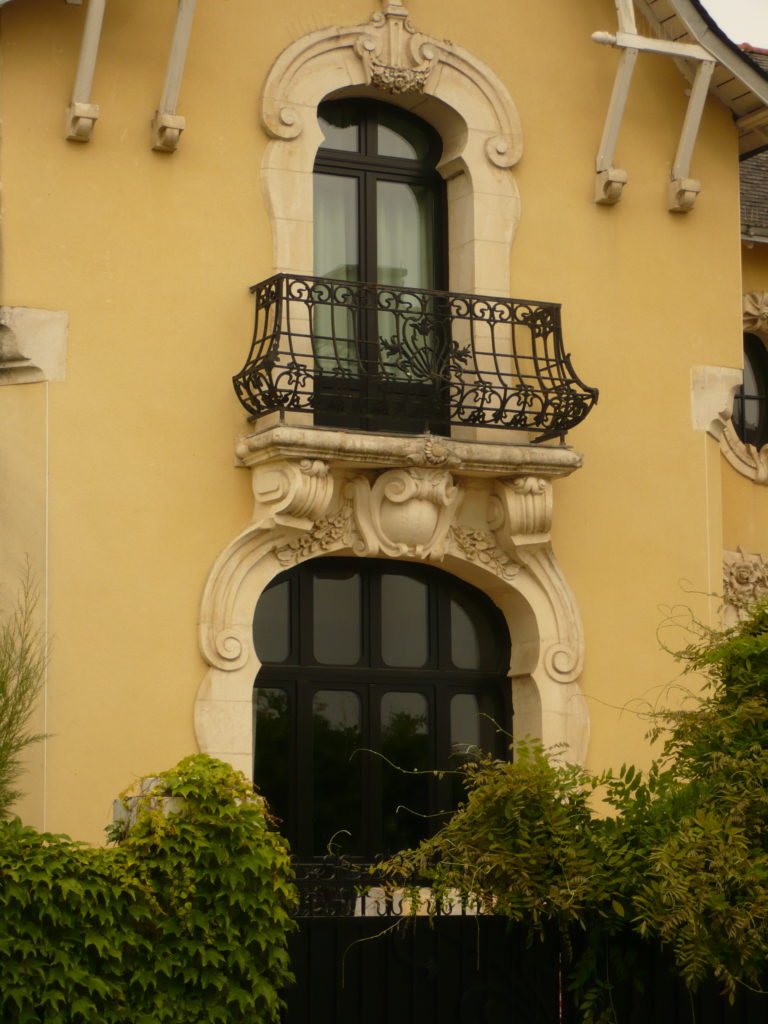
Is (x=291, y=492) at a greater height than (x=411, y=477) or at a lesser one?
lesser

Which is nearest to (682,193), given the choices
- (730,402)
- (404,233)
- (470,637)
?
(730,402)

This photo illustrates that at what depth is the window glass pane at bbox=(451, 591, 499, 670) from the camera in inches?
607

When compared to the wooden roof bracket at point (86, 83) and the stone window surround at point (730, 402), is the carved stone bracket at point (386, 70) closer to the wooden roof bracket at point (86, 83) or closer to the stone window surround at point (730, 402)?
the wooden roof bracket at point (86, 83)

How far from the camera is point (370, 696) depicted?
49.1 ft

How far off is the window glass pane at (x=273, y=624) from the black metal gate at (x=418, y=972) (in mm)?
3463

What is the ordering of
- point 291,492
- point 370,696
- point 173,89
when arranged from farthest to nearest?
point 370,696 < point 173,89 < point 291,492

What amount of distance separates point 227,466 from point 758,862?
17.5 ft

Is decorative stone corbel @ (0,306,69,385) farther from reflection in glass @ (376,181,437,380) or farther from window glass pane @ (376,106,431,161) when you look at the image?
window glass pane @ (376,106,431,161)

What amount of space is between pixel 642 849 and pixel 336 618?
4465 mm

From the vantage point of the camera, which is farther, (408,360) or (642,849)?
(408,360)

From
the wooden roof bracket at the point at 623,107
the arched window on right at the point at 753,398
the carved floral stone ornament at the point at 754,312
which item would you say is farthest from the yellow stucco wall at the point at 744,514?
the wooden roof bracket at the point at 623,107

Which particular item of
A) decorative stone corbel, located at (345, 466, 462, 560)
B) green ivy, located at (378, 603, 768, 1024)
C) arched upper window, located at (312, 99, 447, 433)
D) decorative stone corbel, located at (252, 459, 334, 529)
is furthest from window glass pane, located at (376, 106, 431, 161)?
green ivy, located at (378, 603, 768, 1024)

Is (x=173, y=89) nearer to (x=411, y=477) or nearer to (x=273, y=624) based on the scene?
(x=411, y=477)

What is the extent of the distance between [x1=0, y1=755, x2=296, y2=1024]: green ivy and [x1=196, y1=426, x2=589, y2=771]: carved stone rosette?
9.72ft
